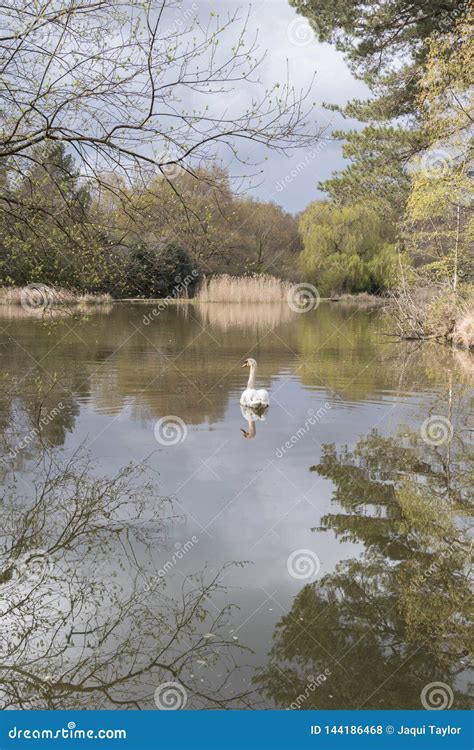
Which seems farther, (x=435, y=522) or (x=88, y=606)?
(x=435, y=522)

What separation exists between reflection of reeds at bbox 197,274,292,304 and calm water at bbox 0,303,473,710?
100ft

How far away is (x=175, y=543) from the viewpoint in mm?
5848

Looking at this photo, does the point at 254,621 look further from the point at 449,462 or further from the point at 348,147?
the point at 348,147

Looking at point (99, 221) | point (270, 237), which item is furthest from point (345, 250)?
point (99, 221)

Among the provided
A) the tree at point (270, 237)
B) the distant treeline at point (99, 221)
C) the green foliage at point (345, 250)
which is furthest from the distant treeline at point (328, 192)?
the tree at point (270, 237)

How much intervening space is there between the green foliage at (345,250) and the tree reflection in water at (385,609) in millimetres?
45913

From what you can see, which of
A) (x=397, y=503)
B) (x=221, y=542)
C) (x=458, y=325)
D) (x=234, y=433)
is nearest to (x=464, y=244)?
(x=458, y=325)

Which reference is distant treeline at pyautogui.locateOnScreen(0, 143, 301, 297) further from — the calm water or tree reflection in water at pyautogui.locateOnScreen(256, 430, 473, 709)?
tree reflection in water at pyautogui.locateOnScreen(256, 430, 473, 709)

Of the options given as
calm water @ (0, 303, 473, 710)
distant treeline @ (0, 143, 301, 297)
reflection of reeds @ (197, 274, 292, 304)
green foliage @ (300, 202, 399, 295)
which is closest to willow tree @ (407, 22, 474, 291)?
calm water @ (0, 303, 473, 710)

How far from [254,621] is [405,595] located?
1.14 meters

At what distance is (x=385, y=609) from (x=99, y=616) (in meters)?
1.86

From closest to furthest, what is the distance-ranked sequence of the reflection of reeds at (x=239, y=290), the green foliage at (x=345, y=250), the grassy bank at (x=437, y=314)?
the grassy bank at (x=437, y=314) < the reflection of reeds at (x=239, y=290) < the green foliage at (x=345, y=250)

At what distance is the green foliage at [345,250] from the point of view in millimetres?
52312

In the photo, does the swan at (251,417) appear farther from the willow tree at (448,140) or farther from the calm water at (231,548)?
the willow tree at (448,140)
